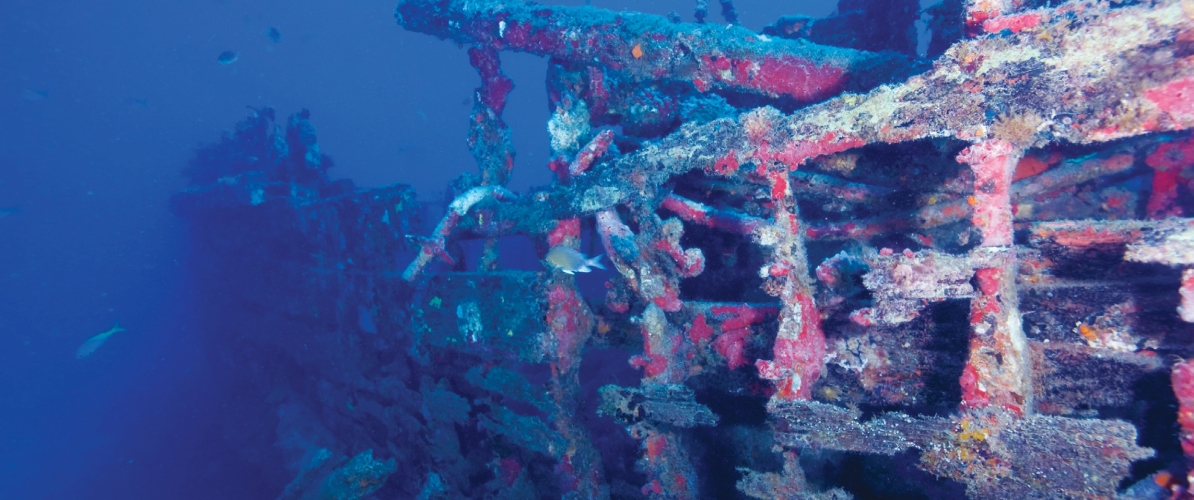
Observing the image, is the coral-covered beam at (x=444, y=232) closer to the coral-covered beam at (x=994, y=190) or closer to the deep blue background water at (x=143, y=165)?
the coral-covered beam at (x=994, y=190)

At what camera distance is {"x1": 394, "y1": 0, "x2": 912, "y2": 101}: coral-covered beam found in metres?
4.00

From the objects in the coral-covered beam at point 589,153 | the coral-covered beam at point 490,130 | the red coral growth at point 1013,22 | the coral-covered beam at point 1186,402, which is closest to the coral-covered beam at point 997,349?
the coral-covered beam at point 1186,402

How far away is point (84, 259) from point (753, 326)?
48.3m

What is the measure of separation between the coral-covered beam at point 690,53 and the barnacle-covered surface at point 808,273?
2cm

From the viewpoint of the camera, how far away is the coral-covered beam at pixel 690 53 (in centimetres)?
400

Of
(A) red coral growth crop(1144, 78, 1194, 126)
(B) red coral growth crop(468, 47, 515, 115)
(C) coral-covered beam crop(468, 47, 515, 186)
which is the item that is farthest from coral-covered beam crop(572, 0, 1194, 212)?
(B) red coral growth crop(468, 47, 515, 115)

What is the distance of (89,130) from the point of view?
5478 cm

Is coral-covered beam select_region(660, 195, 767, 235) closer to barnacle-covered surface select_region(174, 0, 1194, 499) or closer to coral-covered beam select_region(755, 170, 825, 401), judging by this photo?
barnacle-covered surface select_region(174, 0, 1194, 499)

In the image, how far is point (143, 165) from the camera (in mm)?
52062

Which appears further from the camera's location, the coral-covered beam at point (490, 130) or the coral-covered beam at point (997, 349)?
the coral-covered beam at point (490, 130)

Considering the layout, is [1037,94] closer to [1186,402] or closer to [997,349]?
[997,349]

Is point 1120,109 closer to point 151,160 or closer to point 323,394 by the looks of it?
point 323,394

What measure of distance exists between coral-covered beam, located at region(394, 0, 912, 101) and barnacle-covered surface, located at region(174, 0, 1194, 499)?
0.02 m

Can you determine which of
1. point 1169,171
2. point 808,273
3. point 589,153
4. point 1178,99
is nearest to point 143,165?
point 589,153
